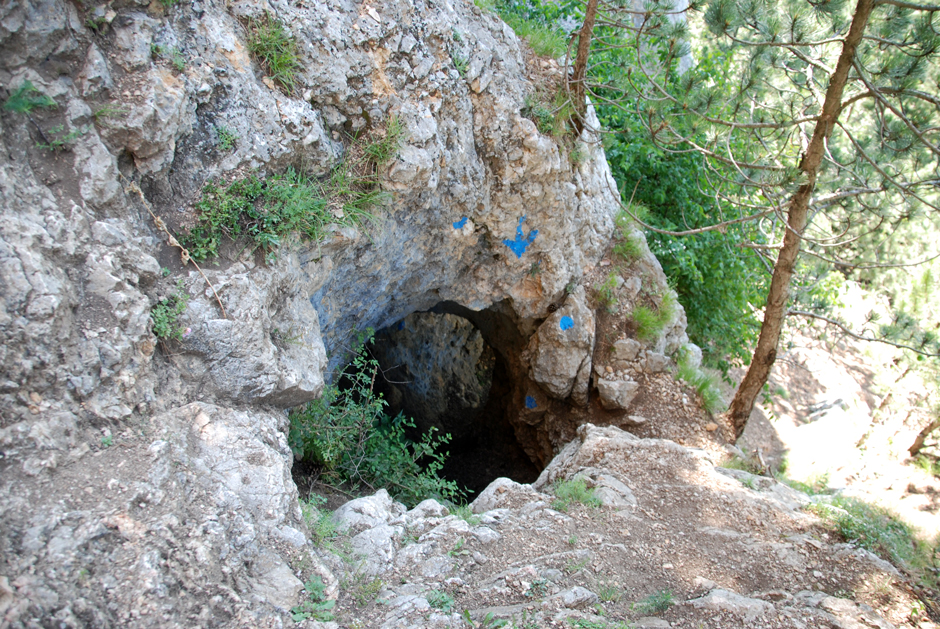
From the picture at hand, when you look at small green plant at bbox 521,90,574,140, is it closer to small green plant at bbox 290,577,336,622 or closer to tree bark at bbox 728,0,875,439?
tree bark at bbox 728,0,875,439

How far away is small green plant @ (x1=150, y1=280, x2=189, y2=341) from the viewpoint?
246 cm

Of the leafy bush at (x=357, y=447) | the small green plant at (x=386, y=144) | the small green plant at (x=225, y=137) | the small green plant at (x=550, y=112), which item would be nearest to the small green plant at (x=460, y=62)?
the small green plant at (x=550, y=112)

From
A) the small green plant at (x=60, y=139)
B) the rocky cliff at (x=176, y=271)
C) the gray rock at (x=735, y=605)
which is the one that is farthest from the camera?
the gray rock at (x=735, y=605)

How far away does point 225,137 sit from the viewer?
284cm

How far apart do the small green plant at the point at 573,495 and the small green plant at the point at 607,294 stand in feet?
7.96

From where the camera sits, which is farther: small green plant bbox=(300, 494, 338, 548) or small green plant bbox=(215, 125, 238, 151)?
small green plant bbox=(215, 125, 238, 151)

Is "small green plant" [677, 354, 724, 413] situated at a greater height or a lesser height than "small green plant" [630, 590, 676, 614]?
greater

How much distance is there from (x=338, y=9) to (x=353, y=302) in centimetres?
212

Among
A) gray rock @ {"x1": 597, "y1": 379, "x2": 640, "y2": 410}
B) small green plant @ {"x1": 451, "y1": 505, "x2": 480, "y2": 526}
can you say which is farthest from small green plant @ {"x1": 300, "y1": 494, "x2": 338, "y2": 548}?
gray rock @ {"x1": 597, "y1": 379, "x2": 640, "y2": 410}

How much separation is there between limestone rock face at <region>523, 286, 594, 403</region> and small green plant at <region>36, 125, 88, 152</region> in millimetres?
4258

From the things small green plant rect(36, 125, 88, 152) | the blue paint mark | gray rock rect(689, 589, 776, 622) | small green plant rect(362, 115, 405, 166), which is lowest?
gray rock rect(689, 589, 776, 622)

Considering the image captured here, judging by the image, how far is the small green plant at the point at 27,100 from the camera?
82.4 inches

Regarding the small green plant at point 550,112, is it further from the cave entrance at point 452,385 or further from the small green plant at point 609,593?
the small green plant at point 609,593

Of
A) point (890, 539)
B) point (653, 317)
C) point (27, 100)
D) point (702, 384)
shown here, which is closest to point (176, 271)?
point (27, 100)
